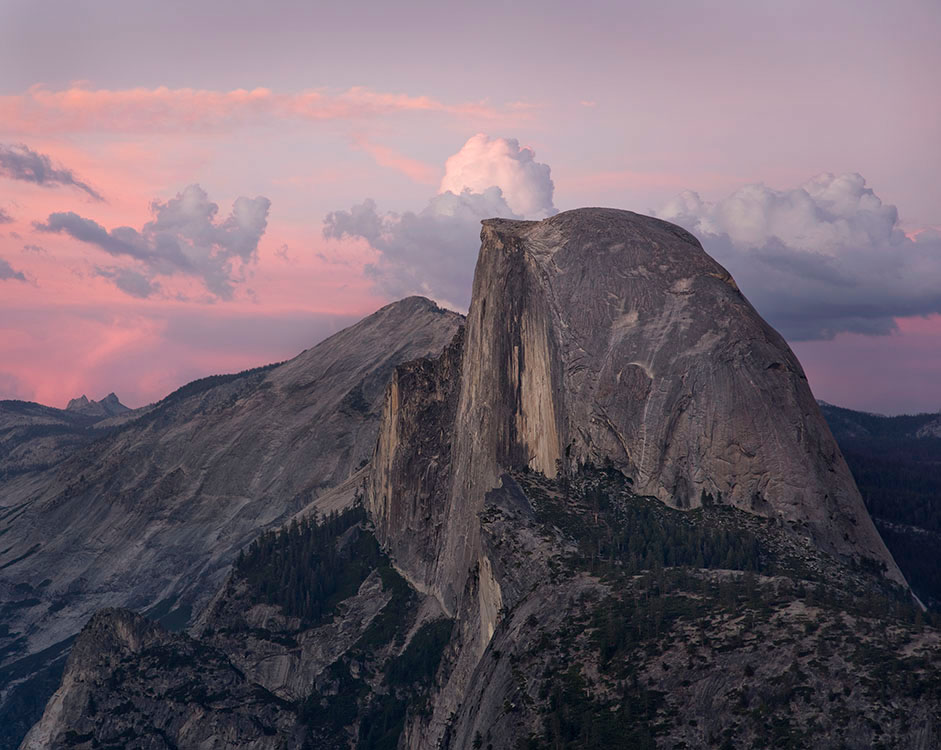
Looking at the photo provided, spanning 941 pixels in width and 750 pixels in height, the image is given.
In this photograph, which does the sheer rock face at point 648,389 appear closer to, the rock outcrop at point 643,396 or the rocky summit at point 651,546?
the rock outcrop at point 643,396

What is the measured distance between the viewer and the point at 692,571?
141625 mm

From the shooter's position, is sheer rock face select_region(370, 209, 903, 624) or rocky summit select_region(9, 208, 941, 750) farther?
sheer rock face select_region(370, 209, 903, 624)

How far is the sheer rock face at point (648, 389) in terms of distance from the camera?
156500 millimetres

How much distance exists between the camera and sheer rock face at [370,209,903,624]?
513ft

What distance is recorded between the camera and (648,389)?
169 meters

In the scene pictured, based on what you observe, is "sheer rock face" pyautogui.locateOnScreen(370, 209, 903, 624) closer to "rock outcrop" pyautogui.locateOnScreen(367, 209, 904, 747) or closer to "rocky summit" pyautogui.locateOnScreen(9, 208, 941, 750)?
"rock outcrop" pyautogui.locateOnScreen(367, 209, 904, 747)

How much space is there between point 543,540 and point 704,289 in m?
50.2

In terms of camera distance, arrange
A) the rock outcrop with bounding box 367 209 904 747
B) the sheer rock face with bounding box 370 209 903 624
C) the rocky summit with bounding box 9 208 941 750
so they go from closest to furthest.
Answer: the rocky summit with bounding box 9 208 941 750, the rock outcrop with bounding box 367 209 904 747, the sheer rock face with bounding box 370 209 903 624

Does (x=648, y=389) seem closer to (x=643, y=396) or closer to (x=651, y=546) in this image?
(x=643, y=396)

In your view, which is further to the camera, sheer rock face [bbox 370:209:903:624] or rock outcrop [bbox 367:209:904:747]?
sheer rock face [bbox 370:209:903:624]

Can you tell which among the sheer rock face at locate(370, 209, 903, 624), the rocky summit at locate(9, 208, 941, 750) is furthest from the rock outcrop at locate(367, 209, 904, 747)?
the rocky summit at locate(9, 208, 941, 750)

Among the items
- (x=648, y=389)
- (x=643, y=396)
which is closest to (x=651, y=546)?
(x=643, y=396)

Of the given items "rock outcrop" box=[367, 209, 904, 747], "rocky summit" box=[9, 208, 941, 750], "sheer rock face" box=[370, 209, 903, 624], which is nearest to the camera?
"rocky summit" box=[9, 208, 941, 750]

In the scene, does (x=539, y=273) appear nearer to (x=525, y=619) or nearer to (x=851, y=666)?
(x=525, y=619)
